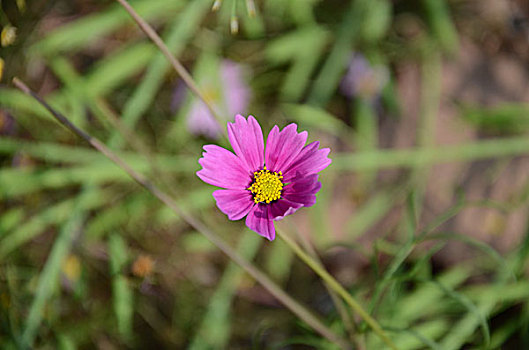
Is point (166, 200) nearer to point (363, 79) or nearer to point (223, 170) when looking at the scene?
point (223, 170)

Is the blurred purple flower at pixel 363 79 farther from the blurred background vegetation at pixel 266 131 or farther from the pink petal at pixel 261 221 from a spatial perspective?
the pink petal at pixel 261 221

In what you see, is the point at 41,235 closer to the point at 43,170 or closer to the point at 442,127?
the point at 43,170

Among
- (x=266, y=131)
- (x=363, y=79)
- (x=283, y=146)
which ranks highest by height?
(x=363, y=79)

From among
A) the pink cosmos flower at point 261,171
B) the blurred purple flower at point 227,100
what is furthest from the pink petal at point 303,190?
the blurred purple flower at point 227,100

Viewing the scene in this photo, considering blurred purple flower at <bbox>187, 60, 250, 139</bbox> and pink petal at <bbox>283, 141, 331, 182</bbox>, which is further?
blurred purple flower at <bbox>187, 60, 250, 139</bbox>

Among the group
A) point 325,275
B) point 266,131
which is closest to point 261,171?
point 325,275

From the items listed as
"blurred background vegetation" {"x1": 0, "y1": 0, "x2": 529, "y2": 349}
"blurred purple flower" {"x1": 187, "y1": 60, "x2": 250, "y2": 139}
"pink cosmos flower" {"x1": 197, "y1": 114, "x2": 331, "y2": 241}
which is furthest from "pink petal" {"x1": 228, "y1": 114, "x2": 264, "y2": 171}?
"blurred purple flower" {"x1": 187, "y1": 60, "x2": 250, "y2": 139}

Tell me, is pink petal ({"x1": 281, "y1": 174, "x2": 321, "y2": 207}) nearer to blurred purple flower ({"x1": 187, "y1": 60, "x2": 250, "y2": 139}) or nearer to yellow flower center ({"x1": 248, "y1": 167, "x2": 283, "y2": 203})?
yellow flower center ({"x1": 248, "y1": 167, "x2": 283, "y2": 203})

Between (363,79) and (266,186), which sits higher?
(363,79)
